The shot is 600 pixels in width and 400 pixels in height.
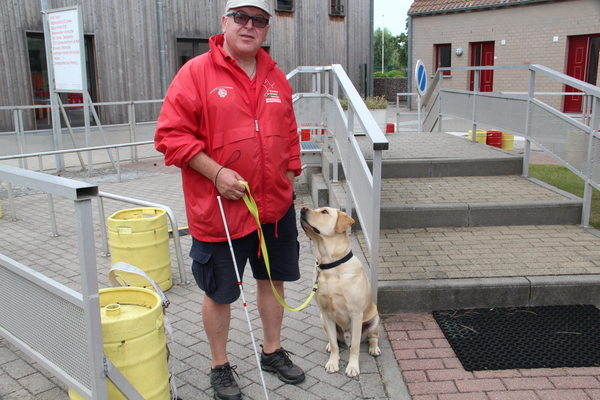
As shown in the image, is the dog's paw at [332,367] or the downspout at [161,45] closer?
the dog's paw at [332,367]

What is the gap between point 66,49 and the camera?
33.1 ft

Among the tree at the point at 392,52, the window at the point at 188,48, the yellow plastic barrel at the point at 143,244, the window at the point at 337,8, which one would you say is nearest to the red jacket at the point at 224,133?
the yellow plastic barrel at the point at 143,244

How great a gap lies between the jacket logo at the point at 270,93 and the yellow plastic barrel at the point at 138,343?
123cm

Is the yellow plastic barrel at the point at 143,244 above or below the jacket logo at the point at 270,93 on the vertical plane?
below

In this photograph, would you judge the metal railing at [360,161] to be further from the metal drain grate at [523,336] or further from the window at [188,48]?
the window at [188,48]

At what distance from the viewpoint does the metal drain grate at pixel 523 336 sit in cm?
342

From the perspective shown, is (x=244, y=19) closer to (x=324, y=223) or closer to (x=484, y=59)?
(x=324, y=223)

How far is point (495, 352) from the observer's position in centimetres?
354

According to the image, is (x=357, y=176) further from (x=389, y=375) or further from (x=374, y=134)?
(x=389, y=375)

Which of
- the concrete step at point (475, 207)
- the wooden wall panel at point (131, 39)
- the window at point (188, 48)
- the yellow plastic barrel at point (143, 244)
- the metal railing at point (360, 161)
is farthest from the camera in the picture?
the window at point (188, 48)

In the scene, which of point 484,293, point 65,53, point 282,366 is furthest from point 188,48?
point 282,366

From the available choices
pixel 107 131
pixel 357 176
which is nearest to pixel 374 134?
pixel 357 176

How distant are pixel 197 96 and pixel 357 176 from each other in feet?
6.69

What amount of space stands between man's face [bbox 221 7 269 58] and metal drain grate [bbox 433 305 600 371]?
234 centimetres
